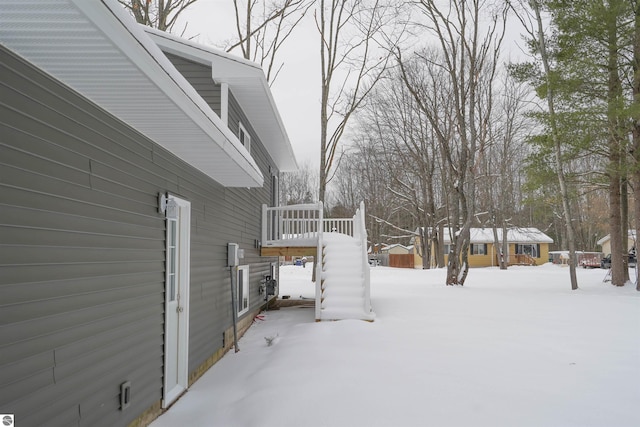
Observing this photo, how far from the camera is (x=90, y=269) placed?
9.55 feet

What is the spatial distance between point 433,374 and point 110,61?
410 centimetres

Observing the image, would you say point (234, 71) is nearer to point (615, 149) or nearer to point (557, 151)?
point (557, 151)

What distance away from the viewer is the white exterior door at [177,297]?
4477 millimetres

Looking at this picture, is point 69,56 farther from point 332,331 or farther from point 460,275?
point 460,275

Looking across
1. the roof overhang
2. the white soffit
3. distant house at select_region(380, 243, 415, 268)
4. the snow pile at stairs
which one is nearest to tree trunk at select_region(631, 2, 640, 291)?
the snow pile at stairs

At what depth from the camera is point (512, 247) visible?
30.7 m

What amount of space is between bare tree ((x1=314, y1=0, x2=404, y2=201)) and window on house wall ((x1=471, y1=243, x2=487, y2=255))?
1713 centimetres

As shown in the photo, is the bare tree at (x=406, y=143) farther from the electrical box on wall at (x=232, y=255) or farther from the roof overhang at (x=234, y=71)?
the electrical box on wall at (x=232, y=255)

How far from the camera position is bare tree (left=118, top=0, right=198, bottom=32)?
1101cm

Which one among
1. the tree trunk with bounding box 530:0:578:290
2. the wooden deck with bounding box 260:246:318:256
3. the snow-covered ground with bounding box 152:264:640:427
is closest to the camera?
the snow-covered ground with bounding box 152:264:640:427

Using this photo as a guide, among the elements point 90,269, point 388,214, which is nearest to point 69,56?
point 90,269

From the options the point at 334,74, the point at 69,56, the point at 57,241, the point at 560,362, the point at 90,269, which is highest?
the point at 334,74

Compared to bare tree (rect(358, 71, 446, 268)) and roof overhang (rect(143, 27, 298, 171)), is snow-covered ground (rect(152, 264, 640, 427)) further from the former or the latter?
bare tree (rect(358, 71, 446, 268))

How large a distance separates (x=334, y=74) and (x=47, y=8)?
15878mm
